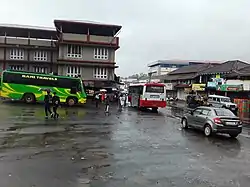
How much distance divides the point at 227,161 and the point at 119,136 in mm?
5307

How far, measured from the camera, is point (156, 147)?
11.5 metres

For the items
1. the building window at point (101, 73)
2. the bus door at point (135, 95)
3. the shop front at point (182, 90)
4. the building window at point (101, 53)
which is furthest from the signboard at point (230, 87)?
the shop front at point (182, 90)

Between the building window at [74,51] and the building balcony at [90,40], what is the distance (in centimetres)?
112

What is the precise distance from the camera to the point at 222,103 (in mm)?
33250

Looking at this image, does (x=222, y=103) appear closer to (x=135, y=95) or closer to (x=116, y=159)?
(x=135, y=95)

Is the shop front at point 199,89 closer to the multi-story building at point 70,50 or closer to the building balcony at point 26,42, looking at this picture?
the multi-story building at point 70,50

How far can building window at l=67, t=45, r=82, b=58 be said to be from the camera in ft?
142

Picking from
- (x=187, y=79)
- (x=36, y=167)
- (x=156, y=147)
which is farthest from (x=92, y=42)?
(x=36, y=167)

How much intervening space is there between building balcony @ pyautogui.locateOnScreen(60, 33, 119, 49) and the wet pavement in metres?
29.3

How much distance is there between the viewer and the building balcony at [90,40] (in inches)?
1667

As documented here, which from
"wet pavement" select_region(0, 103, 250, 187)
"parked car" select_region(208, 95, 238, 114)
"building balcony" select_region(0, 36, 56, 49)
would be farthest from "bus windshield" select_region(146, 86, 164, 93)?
"building balcony" select_region(0, 36, 56, 49)

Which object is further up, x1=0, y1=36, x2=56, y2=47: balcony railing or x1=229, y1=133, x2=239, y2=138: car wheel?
x1=0, y1=36, x2=56, y2=47: balcony railing

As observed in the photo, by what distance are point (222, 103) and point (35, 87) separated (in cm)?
2031

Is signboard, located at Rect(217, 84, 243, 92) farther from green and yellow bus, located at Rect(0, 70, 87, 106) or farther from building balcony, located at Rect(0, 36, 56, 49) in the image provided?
building balcony, located at Rect(0, 36, 56, 49)
